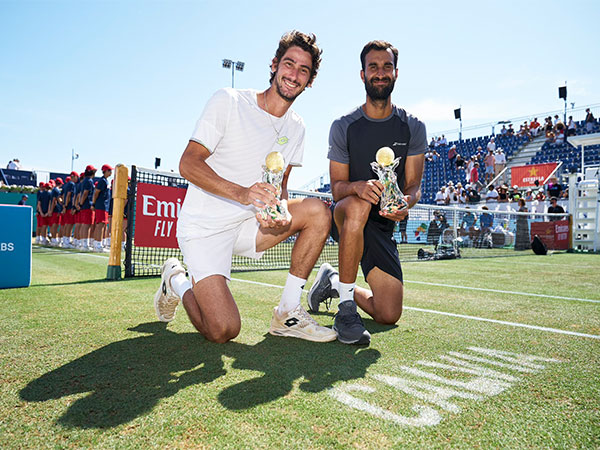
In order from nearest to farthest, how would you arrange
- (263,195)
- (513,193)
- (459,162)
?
(263,195), (513,193), (459,162)

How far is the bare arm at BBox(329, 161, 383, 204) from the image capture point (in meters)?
2.86

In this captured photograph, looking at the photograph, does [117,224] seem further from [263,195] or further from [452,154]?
[452,154]

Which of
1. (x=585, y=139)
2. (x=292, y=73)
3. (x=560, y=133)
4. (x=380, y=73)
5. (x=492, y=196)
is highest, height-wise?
(x=560, y=133)

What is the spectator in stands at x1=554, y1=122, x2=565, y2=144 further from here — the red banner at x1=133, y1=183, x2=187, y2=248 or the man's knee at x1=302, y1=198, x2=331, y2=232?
the man's knee at x1=302, y1=198, x2=331, y2=232

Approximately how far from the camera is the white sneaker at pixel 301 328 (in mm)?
2691

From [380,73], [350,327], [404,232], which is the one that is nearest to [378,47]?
[380,73]

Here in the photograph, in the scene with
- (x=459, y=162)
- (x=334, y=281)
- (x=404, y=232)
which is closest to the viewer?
(x=334, y=281)

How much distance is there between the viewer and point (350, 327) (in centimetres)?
265

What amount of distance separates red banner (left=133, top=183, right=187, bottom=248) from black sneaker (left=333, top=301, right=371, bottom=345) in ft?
12.6

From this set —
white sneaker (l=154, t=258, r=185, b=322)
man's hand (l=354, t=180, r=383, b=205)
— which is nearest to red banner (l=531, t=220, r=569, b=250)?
man's hand (l=354, t=180, r=383, b=205)

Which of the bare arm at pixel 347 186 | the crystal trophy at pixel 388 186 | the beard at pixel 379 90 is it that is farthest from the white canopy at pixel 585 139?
the crystal trophy at pixel 388 186

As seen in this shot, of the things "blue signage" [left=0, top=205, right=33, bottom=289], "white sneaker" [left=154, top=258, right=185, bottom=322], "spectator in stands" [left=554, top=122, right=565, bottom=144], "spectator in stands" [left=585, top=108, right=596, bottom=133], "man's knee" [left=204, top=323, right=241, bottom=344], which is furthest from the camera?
"spectator in stands" [left=554, top=122, right=565, bottom=144]

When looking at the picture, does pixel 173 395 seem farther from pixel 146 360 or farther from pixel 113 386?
pixel 146 360

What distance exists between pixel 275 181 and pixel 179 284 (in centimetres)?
107
